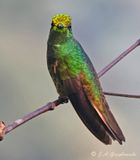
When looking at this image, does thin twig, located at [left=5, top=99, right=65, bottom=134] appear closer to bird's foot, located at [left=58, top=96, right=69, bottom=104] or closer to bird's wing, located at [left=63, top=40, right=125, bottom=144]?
bird's wing, located at [left=63, top=40, right=125, bottom=144]

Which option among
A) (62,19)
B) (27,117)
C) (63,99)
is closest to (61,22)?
(62,19)

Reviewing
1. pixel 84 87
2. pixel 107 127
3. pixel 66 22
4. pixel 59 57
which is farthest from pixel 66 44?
pixel 107 127

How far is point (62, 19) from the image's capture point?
2482mm

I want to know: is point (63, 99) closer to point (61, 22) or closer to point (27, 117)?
point (61, 22)

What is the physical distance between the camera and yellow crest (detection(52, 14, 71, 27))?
2.47 meters

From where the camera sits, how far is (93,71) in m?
3.12

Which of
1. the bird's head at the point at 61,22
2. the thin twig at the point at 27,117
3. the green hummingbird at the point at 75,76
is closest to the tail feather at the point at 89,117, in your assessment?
the green hummingbird at the point at 75,76

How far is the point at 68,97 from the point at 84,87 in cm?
20

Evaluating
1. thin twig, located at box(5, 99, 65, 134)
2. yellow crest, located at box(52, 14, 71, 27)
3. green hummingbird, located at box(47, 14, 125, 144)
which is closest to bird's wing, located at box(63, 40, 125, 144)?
green hummingbird, located at box(47, 14, 125, 144)

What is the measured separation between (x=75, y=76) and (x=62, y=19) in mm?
672

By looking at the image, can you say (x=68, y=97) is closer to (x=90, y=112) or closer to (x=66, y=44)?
(x=90, y=112)

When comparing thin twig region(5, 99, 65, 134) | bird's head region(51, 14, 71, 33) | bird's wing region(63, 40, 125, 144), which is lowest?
bird's wing region(63, 40, 125, 144)

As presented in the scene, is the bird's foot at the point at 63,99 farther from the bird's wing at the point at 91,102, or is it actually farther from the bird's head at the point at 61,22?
the bird's head at the point at 61,22

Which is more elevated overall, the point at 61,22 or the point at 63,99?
the point at 61,22
